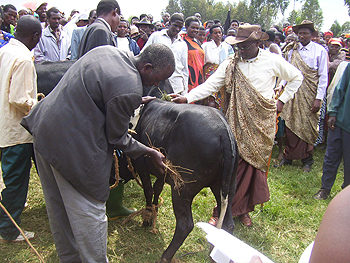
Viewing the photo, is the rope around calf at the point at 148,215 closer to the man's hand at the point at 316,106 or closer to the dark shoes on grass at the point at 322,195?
the dark shoes on grass at the point at 322,195

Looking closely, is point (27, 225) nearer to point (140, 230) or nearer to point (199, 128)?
point (140, 230)

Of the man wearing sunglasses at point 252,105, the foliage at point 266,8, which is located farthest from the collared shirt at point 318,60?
the foliage at point 266,8

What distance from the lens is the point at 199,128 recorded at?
273cm

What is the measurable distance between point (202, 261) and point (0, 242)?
7.27ft

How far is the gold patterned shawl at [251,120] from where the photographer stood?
3623 mm

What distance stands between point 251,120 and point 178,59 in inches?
104

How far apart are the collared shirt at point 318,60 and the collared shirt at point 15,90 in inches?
185

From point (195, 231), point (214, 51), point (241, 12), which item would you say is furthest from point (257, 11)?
point (195, 231)

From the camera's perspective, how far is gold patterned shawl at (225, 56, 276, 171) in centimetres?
362

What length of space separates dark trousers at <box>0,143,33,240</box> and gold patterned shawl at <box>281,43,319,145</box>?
197 inches

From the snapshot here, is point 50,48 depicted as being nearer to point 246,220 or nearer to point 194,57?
point 194,57

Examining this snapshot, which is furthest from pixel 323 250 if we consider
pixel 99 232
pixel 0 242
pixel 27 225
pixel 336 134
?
pixel 336 134

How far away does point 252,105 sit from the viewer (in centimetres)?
363

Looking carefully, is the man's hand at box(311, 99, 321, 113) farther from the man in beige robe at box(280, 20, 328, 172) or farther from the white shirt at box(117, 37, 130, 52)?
the white shirt at box(117, 37, 130, 52)
